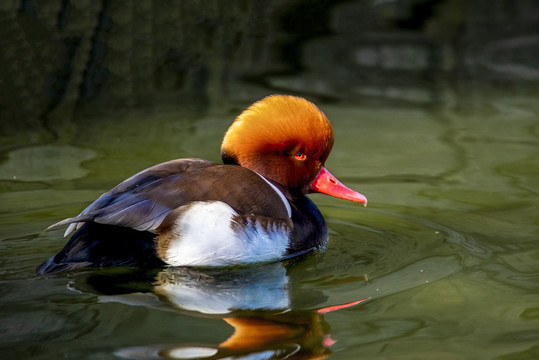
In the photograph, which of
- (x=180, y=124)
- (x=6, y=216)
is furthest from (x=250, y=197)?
(x=180, y=124)

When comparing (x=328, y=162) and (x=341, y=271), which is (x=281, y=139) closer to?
(x=341, y=271)

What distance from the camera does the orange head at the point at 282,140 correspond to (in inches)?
172

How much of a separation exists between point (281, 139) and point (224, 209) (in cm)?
56

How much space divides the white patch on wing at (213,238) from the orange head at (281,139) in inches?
18.4

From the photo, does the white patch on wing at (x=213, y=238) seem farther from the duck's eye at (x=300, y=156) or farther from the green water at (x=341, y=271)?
the duck's eye at (x=300, y=156)

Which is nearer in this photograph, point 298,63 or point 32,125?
point 32,125

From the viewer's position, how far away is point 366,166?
6000mm

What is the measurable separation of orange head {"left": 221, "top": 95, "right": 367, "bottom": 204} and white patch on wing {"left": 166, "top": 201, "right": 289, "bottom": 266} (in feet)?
1.54

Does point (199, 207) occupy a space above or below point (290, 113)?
below

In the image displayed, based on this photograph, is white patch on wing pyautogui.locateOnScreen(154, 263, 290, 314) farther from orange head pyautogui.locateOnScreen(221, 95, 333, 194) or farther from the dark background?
the dark background

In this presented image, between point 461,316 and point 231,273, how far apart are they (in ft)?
3.52

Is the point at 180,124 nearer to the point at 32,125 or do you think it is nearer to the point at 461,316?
the point at 32,125

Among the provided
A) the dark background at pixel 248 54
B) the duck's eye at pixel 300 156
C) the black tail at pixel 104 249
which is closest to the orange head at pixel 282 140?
the duck's eye at pixel 300 156

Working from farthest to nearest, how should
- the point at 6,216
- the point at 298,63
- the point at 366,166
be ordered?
1. the point at 298,63
2. the point at 366,166
3. the point at 6,216
